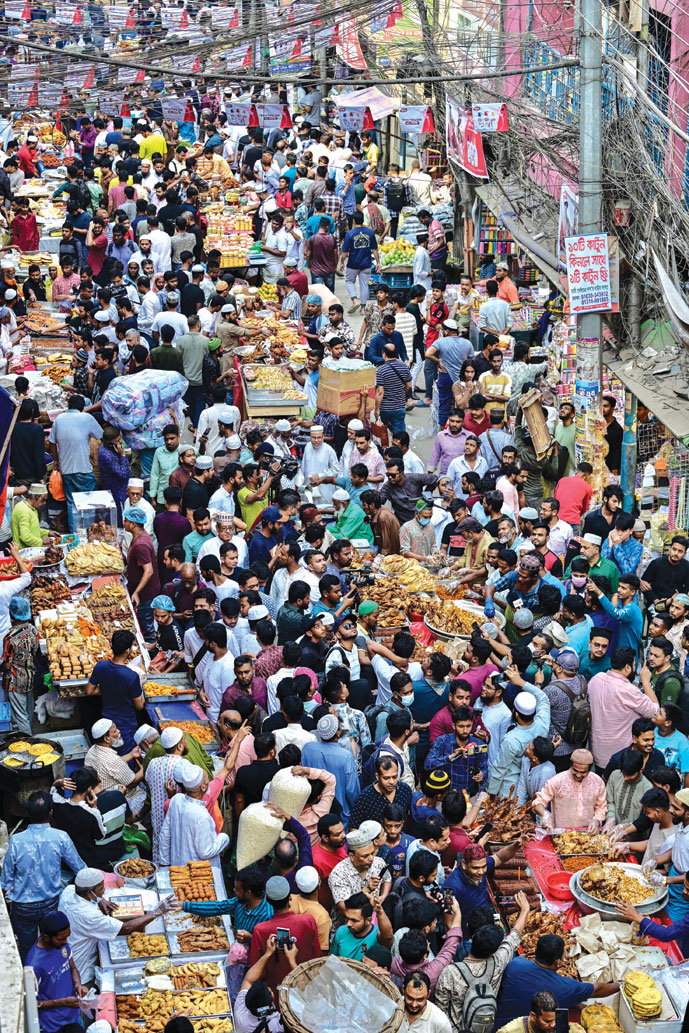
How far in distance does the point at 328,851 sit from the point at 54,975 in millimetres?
1679

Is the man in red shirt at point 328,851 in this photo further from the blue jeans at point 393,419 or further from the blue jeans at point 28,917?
the blue jeans at point 393,419

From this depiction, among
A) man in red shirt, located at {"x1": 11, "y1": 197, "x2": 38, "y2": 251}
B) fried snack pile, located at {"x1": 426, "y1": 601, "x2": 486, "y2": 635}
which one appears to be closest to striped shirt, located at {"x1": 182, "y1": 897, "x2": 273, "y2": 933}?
fried snack pile, located at {"x1": 426, "y1": 601, "x2": 486, "y2": 635}

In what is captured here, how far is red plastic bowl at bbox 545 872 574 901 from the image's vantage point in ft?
28.2

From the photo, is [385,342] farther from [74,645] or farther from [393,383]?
[74,645]

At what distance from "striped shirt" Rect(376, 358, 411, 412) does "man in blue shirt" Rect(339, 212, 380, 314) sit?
5.05 metres

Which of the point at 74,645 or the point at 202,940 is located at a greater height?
the point at 74,645

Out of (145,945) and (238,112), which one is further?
(238,112)

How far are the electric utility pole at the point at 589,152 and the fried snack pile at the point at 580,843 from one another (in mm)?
6214

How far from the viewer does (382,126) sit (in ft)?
100

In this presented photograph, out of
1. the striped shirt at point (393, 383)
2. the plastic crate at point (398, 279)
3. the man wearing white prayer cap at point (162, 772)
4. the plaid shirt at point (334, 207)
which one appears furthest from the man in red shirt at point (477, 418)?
the plaid shirt at point (334, 207)

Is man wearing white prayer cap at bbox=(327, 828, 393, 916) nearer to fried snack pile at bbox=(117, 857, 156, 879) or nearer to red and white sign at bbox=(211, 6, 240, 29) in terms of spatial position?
fried snack pile at bbox=(117, 857, 156, 879)

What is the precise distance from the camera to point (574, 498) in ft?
41.8

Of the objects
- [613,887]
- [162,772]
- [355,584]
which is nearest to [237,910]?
[162,772]

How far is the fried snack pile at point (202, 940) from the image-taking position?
8000 mm
